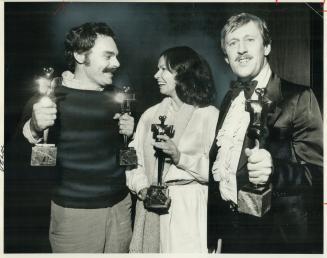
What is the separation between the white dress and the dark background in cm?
19

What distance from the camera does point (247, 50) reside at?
2285 mm

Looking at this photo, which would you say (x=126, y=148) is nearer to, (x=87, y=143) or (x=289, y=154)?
(x=87, y=143)

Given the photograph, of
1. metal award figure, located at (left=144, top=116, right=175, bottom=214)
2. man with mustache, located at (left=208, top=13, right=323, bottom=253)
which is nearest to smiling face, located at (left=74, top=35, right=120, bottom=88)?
metal award figure, located at (left=144, top=116, right=175, bottom=214)

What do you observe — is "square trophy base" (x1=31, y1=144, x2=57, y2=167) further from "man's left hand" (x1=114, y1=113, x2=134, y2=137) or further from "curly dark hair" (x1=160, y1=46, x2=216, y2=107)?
"curly dark hair" (x1=160, y1=46, x2=216, y2=107)

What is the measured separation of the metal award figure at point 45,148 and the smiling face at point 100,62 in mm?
220

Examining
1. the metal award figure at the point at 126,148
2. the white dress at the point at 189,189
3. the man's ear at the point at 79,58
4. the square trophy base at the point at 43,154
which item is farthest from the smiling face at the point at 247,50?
the square trophy base at the point at 43,154

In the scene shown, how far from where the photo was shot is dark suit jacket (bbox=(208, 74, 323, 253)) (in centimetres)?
226

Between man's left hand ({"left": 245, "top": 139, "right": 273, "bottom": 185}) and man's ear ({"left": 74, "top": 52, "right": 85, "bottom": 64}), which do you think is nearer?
man's left hand ({"left": 245, "top": 139, "right": 273, "bottom": 185})

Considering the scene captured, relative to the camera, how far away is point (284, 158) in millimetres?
2283

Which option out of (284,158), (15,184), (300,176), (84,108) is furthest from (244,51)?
(15,184)

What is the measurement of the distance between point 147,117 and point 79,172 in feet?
1.84

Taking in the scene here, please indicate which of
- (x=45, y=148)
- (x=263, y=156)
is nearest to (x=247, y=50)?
(x=263, y=156)

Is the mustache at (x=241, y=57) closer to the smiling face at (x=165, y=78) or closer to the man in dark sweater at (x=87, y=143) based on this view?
the smiling face at (x=165, y=78)

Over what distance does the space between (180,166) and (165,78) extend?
56cm
